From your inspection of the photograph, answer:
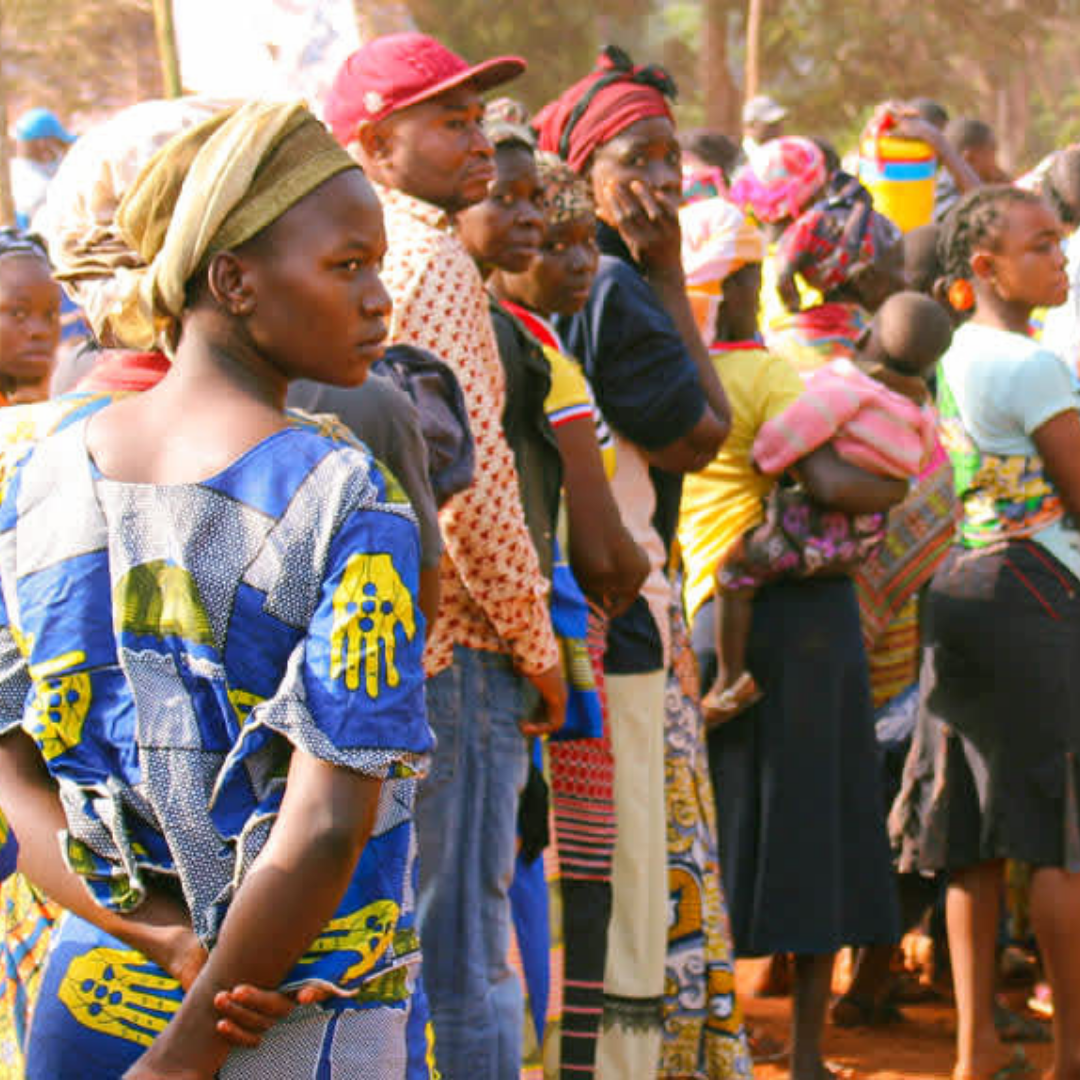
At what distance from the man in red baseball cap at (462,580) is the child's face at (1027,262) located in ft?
6.68

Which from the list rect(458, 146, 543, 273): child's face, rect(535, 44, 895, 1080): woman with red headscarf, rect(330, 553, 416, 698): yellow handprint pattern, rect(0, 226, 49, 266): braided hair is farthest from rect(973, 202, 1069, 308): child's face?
rect(330, 553, 416, 698): yellow handprint pattern

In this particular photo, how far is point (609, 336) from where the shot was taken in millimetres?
4199

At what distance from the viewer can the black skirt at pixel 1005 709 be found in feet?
15.9

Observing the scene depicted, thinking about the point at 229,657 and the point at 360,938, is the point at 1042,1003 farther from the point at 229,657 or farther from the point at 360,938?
the point at 229,657

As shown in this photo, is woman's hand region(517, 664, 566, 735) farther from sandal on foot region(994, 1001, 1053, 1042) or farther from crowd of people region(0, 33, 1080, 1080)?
sandal on foot region(994, 1001, 1053, 1042)

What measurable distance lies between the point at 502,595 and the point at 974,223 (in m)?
2.36

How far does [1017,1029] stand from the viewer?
538cm

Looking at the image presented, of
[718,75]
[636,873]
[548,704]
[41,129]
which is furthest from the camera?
[718,75]

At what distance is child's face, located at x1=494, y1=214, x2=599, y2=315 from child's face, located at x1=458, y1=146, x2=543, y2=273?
148 millimetres

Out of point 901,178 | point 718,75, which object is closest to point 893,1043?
point 901,178

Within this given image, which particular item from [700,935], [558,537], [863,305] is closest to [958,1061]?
[700,935]

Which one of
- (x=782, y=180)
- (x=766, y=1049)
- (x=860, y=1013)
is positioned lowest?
(x=860, y=1013)

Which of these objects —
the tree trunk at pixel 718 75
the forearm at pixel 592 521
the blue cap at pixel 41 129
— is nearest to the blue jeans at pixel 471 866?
the forearm at pixel 592 521

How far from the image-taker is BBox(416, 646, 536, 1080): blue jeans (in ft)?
10.6
